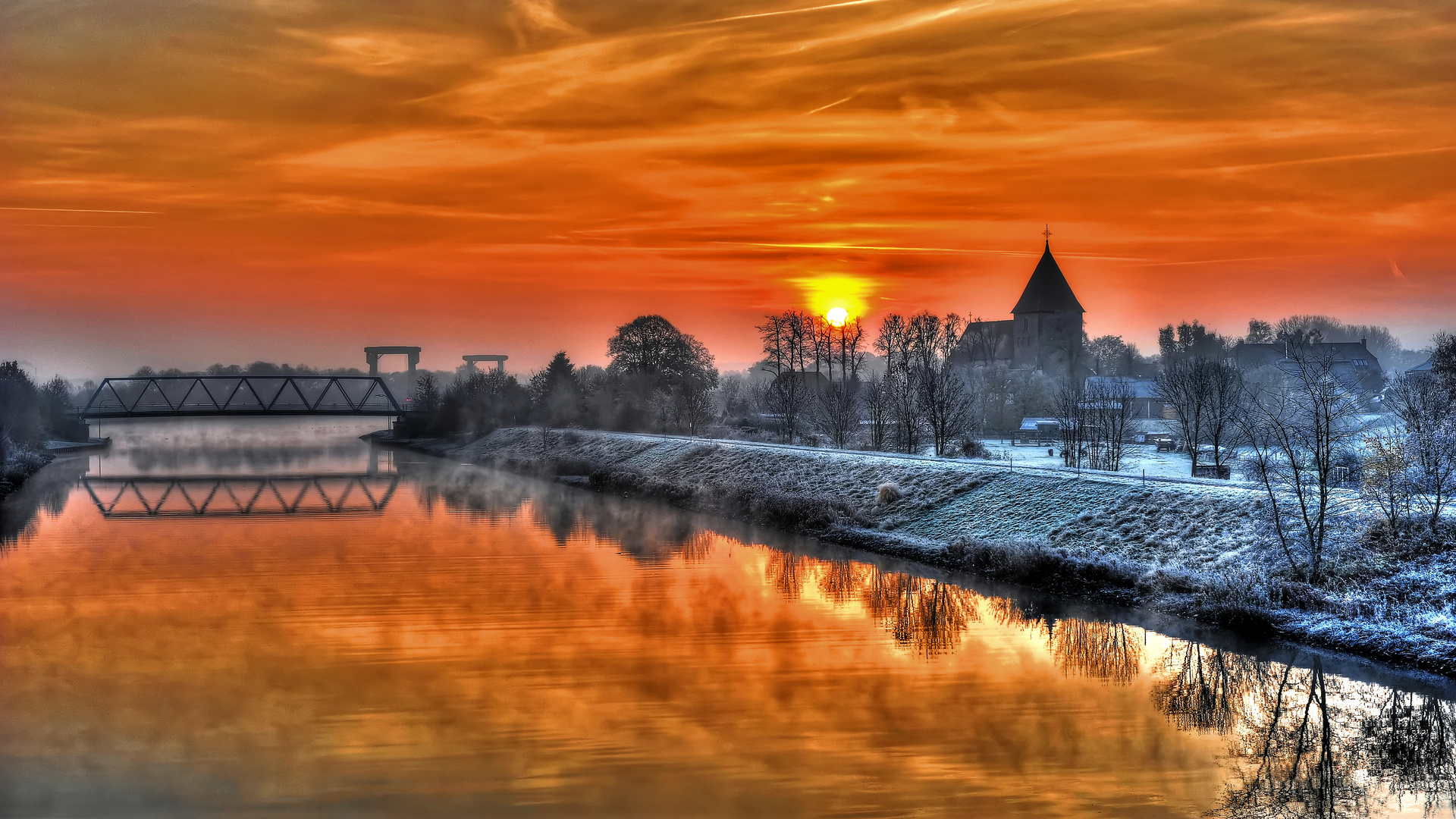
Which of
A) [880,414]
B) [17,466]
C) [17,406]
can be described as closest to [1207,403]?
[880,414]

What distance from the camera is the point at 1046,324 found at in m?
102

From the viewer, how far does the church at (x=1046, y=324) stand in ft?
324

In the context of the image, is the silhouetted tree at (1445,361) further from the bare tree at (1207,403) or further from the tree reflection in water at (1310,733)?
the tree reflection in water at (1310,733)

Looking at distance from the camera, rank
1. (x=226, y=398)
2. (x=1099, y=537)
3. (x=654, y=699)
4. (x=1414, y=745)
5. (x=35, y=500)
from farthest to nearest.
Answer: (x=226, y=398), (x=35, y=500), (x=1099, y=537), (x=654, y=699), (x=1414, y=745)

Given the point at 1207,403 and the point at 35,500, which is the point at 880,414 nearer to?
the point at 1207,403

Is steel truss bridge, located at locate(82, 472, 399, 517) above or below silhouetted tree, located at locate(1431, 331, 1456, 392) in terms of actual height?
below

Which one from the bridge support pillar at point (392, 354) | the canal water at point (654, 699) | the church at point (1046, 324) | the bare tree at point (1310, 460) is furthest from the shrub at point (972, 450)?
the bridge support pillar at point (392, 354)

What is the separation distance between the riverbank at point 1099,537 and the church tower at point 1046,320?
56.8 meters

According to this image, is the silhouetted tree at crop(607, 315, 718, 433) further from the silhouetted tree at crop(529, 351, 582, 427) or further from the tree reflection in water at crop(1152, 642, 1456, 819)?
the tree reflection in water at crop(1152, 642, 1456, 819)

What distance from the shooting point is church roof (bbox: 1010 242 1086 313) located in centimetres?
10162

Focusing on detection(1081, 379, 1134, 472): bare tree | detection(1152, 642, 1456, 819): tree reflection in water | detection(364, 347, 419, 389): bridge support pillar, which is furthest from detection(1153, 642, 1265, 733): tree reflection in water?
detection(364, 347, 419, 389): bridge support pillar

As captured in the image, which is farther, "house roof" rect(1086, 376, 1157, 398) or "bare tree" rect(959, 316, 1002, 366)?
"bare tree" rect(959, 316, 1002, 366)

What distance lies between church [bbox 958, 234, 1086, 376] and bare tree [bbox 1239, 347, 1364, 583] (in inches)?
2832

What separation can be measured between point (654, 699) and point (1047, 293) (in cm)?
9303
